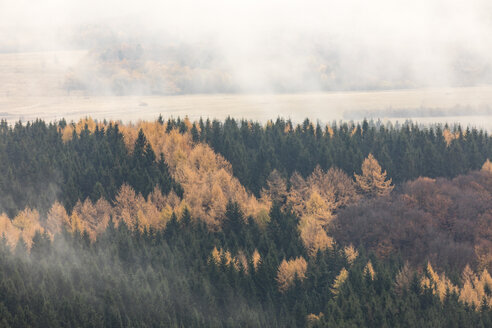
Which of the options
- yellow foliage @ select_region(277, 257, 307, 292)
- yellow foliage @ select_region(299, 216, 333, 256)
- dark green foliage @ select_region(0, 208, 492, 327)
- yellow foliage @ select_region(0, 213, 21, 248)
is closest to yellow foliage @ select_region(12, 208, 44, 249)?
yellow foliage @ select_region(0, 213, 21, 248)

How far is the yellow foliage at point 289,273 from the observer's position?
14425 cm

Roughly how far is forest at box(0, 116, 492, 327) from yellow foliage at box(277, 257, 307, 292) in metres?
0.27

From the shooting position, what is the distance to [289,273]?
479 ft

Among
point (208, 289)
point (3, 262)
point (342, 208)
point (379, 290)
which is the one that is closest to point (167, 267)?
point (208, 289)

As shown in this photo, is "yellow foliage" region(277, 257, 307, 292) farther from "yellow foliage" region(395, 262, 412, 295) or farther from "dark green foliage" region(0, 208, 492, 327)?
"yellow foliage" region(395, 262, 412, 295)

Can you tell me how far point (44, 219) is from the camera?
575 feet

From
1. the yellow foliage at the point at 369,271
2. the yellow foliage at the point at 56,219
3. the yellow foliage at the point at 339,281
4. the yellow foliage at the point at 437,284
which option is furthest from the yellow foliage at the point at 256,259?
the yellow foliage at the point at 56,219

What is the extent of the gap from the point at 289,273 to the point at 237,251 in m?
18.0

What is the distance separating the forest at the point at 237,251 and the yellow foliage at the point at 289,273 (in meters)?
0.27

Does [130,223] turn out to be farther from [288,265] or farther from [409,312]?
[409,312]

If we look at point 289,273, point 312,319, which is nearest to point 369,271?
point 289,273

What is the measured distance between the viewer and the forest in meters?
124

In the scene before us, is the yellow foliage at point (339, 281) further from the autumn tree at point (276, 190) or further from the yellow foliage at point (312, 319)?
the autumn tree at point (276, 190)

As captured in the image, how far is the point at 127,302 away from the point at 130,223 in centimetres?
4715
